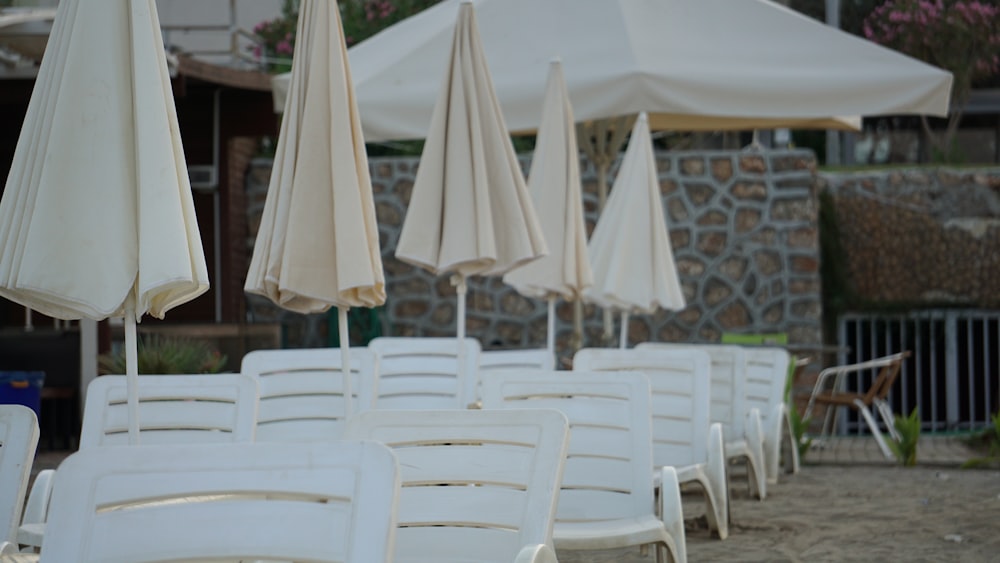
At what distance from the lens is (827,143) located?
1627 centimetres

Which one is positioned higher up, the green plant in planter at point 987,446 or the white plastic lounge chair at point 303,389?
the white plastic lounge chair at point 303,389

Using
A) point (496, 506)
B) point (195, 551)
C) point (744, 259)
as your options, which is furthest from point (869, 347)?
point (195, 551)

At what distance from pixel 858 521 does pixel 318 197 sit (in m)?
3.61

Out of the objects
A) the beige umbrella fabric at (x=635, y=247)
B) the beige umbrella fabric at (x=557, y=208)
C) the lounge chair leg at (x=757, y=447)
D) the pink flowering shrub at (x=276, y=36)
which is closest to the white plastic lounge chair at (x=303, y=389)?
the beige umbrella fabric at (x=557, y=208)

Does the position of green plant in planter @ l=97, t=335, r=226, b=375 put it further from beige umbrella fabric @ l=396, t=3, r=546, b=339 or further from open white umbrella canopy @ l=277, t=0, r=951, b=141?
beige umbrella fabric @ l=396, t=3, r=546, b=339

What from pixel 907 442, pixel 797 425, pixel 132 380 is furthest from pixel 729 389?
pixel 132 380

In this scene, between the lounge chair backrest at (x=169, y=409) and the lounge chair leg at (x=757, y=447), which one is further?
the lounge chair leg at (x=757, y=447)

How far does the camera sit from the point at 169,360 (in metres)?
8.45

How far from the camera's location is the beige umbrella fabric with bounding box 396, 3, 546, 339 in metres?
5.38

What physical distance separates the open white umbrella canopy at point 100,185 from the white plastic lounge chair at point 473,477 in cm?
63

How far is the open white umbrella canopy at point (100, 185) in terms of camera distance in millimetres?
3016

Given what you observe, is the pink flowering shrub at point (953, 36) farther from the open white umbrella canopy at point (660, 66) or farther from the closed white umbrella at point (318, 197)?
the closed white umbrella at point (318, 197)

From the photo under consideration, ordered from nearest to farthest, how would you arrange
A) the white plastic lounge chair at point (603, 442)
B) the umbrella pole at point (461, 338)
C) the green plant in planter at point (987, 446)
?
the white plastic lounge chair at point (603, 442) < the umbrella pole at point (461, 338) < the green plant in planter at point (987, 446)

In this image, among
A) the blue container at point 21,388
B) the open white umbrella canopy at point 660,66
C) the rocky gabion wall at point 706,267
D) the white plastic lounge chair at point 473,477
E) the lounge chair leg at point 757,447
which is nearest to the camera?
the white plastic lounge chair at point 473,477
